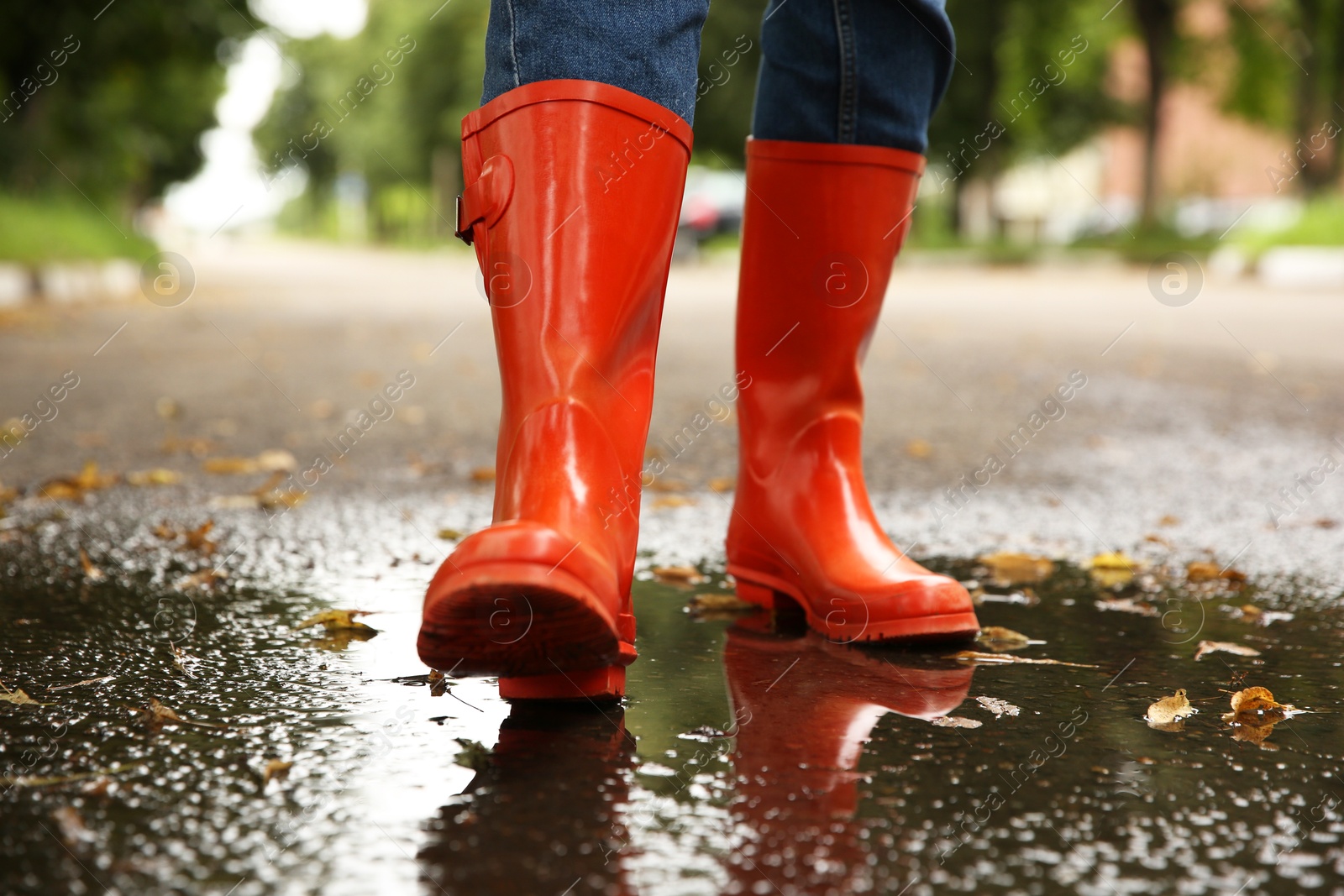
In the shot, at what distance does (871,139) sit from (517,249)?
623mm

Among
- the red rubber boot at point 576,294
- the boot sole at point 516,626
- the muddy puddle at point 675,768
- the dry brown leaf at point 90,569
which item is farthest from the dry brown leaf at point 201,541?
the boot sole at point 516,626

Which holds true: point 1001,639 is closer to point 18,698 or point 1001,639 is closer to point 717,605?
point 717,605

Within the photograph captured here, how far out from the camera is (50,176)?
15375 mm

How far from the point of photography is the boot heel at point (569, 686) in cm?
137

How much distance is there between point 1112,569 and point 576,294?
3.87ft

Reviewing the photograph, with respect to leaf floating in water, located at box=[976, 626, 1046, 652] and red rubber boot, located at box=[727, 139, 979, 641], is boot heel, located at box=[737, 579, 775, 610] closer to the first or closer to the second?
red rubber boot, located at box=[727, 139, 979, 641]

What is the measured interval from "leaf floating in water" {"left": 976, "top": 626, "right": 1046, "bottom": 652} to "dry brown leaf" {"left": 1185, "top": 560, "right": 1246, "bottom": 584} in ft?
1.71

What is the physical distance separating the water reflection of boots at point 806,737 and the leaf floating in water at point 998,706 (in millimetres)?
30

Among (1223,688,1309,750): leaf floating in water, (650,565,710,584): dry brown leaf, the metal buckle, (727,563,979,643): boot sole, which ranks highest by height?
the metal buckle

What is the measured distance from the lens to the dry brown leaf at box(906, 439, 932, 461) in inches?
138

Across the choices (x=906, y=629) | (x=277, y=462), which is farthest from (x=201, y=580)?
(x=277, y=462)

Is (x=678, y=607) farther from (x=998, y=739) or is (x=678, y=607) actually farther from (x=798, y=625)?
(x=998, y=739)

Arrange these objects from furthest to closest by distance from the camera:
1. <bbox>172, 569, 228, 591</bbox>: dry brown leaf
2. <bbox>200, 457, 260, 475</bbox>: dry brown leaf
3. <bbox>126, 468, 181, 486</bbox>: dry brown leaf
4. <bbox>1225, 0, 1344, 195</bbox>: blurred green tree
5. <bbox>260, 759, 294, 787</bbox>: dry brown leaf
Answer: <bbox>1225, 0, 1344, 195</bbox>: blurred green tree
<bbox>200, 457, 260, 475</bbox>: dry brown leaf
<bbox>126, 468, 181, 486</bbox>: dry brown leaf
<bbox>172, 569, 228, 591</bbox>: dry brown leaf
<bbox>260, 759, 294, 787</bbox>: dry brown leaf

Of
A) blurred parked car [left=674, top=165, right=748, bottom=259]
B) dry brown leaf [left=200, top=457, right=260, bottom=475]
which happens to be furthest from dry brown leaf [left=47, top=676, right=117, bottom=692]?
blurred parked car [left=674, top=165, right=748, bottom=259]
